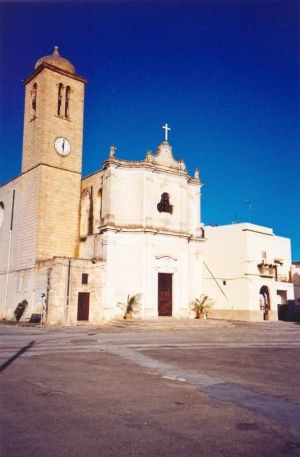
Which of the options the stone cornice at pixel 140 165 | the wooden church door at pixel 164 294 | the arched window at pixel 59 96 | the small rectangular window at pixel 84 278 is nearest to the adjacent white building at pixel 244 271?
the wooden church door at pixel 164 294

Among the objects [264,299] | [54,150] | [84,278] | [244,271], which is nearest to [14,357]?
[84,278]

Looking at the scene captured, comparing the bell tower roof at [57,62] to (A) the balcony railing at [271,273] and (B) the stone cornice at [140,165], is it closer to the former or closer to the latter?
(B) the stone cornice at [140,165]

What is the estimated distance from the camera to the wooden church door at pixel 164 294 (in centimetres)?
3108

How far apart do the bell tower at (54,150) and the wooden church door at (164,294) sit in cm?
714

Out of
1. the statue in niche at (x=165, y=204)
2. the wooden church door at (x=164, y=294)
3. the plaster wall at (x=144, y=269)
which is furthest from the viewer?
the statue in niche at (x=165, y=204)

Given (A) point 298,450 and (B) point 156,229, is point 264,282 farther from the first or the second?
(A) point 298,450

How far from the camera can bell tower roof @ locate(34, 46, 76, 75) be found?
3403cm

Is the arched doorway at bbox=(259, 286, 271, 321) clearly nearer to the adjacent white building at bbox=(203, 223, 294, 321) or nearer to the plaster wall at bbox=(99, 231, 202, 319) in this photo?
the adjacent white building at bbox=(203, 223, 294, 321)

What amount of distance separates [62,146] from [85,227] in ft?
21.7

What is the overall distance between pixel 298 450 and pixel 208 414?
1.66 meters

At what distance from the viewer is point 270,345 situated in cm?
1667

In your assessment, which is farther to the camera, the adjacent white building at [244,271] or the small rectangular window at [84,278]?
the adjacent white building at [244,271]

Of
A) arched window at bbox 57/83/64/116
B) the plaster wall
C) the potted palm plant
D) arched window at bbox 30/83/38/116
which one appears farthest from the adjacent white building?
arched window at bbox 30/83/38/116

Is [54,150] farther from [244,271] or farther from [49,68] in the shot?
[244,271]
